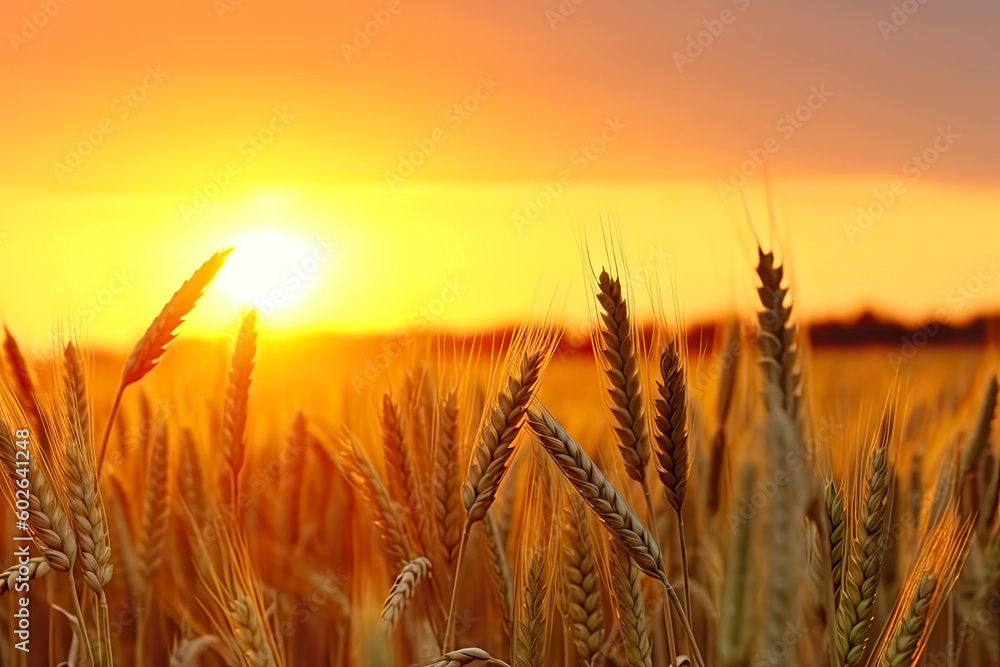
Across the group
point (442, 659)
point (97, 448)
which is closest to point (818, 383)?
point (442, 659)

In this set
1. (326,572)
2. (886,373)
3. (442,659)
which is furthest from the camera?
(326,572)

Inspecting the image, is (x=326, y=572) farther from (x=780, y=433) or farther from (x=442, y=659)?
(x=780, y=433)

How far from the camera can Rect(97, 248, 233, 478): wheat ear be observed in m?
1.52

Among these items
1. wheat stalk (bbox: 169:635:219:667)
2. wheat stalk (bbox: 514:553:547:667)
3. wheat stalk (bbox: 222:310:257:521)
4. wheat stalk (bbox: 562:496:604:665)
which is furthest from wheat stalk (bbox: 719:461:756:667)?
wheat stalk (bbox: 169:635:219:667)

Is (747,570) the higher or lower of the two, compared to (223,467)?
lower

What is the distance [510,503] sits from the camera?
1.84 meters

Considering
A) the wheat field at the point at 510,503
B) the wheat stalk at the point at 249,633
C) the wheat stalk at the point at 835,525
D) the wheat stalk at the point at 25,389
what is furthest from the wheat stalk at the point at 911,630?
the wheat stalk at the point at 25,389

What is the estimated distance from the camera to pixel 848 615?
1351 mm

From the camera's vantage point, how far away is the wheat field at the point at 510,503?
1.27m

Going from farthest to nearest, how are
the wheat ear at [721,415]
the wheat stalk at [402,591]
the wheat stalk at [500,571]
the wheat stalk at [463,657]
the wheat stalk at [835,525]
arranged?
1. the wheat ear at [721,415]
2. the wheat stalk at [500,571]
3. the wheat stalk at [835,525]
4. the wheat stalk at [402,591]
5. the wheat stalk at [463,657]

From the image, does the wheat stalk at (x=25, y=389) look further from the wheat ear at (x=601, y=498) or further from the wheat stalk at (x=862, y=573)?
the wheat stalk at (x=862, y=573)

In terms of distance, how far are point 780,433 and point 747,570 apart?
1.25 feet

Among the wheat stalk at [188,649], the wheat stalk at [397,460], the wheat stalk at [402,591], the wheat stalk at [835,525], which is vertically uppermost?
the wheat stalk at [397,460]

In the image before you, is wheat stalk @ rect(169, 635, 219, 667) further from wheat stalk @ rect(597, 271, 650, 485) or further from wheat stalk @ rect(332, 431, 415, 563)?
wheat stalk @ rect(597, 271, 650, 485)
